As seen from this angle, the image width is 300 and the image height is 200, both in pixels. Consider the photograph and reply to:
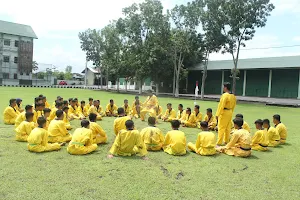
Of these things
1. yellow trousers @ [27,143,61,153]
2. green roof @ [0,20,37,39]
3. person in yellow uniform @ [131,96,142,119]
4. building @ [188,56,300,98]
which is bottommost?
yellow trousers @ [27,143,61,153]

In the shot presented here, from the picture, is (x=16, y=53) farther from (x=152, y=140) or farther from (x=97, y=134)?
(x=152, y=140)

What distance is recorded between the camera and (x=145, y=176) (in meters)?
5.43

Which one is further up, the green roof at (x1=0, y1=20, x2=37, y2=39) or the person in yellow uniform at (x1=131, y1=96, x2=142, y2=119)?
the green roof at (x1=0, y1=20, x2=37, y2=39)

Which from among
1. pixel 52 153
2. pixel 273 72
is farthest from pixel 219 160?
pixel 273 72

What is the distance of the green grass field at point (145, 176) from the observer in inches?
183

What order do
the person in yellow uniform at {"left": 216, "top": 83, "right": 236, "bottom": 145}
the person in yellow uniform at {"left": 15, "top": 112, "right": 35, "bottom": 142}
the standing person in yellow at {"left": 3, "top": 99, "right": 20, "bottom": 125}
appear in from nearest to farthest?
the person in yellow uniform at {"left": 15, "top": 112, "right": 35, "bottom": 142} → the person in yellow uniform at {"left": 216, "top": 83, "right": 236, "bottom": 145} → the standing person in yellow at {"left": 3, "top": 99, "right": 20, "bottom": 125}

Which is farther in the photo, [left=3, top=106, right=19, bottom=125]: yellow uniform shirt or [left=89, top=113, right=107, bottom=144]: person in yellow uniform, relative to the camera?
[left=3, top=106, right=19, bottom=125]: yellow uniform shirt

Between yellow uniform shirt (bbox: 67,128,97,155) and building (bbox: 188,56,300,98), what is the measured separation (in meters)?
28.6

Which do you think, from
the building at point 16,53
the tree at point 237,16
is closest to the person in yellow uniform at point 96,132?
the tree at point 237,16

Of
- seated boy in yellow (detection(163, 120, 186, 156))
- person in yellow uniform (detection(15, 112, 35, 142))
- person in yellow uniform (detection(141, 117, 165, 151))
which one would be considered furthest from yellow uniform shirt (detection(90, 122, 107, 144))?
seated boy in yellow (detection(163, 120, 186, 156))

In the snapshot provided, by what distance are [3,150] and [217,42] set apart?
2629 cm

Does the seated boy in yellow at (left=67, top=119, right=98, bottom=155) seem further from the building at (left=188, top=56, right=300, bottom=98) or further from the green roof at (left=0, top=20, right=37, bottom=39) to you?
the green roof at (left=0, top=20, right=37, bottom=39)

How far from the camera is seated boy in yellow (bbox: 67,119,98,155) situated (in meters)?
6.64

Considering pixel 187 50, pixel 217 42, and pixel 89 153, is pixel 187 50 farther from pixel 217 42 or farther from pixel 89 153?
pixel 89 153
